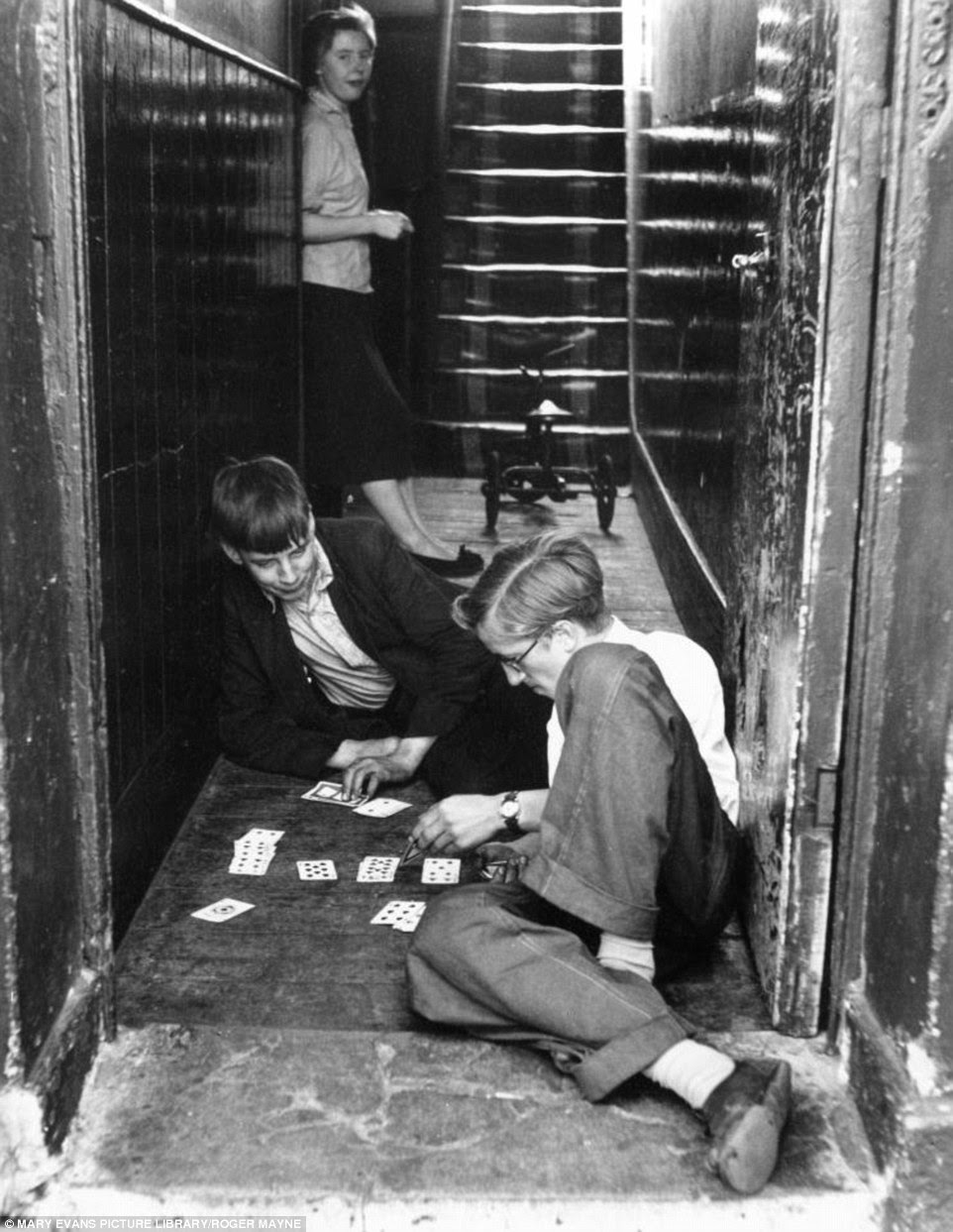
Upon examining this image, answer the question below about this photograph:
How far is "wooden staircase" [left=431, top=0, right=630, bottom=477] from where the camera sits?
9.12 metres

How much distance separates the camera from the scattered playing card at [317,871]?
373cm

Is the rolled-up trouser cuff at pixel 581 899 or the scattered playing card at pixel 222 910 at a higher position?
the rolled-up trouser cuff at pixel 581 899

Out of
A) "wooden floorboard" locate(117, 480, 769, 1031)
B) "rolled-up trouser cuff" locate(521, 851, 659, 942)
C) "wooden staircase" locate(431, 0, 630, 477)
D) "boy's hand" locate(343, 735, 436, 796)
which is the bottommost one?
"wooden floorboard" locate(117, 480, 769, 1031)

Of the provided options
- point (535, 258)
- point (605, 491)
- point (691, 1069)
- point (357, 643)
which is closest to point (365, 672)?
point (357, 643)

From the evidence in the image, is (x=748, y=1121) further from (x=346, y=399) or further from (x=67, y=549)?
(x=346, y=399)

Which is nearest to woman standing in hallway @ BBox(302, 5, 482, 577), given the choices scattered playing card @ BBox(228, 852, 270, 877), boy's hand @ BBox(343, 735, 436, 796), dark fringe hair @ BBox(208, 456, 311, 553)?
boy's hand @ BBox(343, 735, 436, 796)

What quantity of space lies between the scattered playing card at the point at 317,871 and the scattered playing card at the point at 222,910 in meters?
0.19

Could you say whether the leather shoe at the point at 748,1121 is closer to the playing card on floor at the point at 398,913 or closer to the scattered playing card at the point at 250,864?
the playing card on floor at the point at 398,913

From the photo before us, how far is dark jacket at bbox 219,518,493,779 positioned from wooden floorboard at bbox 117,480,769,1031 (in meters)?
0.16

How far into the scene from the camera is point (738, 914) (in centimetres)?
351

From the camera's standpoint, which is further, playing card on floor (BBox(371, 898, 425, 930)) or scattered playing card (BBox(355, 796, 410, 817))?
scattered playing card (BBox(355, 796, 410, 817))

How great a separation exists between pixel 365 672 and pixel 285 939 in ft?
3.86

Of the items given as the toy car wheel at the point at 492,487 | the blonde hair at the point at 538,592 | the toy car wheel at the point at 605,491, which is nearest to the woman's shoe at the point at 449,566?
the toy car wheel at the point at 492,487

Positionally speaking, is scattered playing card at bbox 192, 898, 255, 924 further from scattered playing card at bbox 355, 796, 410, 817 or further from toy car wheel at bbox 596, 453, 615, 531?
toy car wheel at bbox 596, 453, 615, 531
